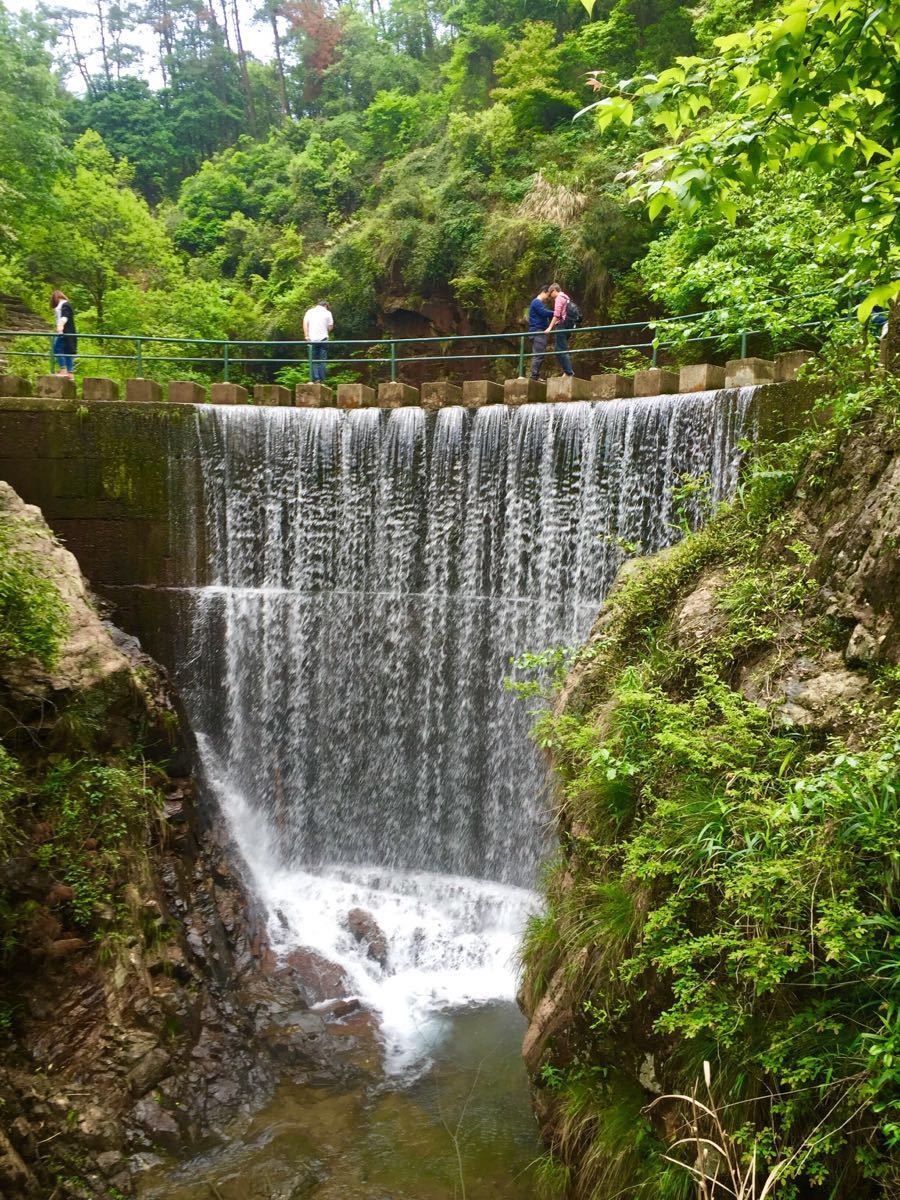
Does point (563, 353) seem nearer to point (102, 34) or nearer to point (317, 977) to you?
point (317, 977)

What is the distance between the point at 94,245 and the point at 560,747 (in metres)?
19.0

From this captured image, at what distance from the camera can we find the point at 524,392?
32.0ft

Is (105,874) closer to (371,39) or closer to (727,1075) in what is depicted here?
(727,1075)

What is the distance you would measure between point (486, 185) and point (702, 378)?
10506 millimetres

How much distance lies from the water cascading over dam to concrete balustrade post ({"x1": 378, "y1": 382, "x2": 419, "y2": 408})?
0.34 m

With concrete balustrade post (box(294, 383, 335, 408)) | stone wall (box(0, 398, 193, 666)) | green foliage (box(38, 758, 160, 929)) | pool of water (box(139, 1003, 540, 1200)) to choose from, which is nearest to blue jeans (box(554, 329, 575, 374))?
concrete balustrade post (box(294, 383, 335, 408))

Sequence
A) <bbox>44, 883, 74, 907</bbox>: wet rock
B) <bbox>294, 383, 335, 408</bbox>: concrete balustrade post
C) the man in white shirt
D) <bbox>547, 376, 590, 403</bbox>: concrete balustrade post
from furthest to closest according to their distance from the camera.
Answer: the man in white shirt < <bbox>294, 383, 335, 408</bbox>: concrete balustrade post < <bbox>547, 376, 590, 403</bbox>: concrete balustrade post < <bbox>44, 883, 74, 907</bbox>: wet rock

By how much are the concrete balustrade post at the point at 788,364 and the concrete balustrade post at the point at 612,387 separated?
5.20 ft

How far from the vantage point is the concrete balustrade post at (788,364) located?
8.14 m

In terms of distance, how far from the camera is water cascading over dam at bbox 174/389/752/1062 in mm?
8820

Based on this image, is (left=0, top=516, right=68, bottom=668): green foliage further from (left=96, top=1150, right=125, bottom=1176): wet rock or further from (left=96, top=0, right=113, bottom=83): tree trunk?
(left=96, top=0, right=113, bottom=83): tree trunk

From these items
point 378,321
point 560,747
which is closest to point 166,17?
point 378,321

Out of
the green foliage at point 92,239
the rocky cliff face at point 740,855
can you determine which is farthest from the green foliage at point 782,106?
the green foliage at point 92,239

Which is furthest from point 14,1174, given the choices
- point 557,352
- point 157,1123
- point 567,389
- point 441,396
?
point 557,352
